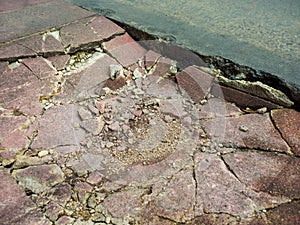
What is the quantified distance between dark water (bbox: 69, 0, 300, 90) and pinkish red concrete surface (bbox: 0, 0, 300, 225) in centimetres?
16

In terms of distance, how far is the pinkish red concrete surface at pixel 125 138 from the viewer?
1.38 metres

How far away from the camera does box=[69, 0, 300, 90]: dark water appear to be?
1.91 m

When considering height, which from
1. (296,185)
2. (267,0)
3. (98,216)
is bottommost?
(98,216)

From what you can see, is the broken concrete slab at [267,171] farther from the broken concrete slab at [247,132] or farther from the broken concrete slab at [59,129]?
the broken concrete slab at [59,129]

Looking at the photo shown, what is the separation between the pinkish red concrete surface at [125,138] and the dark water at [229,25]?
0.51ft

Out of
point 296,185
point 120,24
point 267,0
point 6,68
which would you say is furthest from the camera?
point 267,0

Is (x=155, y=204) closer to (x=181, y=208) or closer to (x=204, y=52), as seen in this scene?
(x=181, y=208)

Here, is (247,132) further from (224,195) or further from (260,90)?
(224,195)

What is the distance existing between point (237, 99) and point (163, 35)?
1.93ft

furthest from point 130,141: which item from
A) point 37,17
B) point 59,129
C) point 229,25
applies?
point 37,17

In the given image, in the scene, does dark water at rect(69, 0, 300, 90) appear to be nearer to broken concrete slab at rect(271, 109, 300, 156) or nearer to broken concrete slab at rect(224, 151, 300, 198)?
broken concrete slab at rect(271, 109, 300, 156)

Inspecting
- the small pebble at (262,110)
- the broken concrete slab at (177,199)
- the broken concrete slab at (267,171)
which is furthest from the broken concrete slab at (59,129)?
the small pebble at (262,110)

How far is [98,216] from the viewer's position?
4.43ft

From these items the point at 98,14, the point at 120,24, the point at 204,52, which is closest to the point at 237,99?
the point at 204,52
